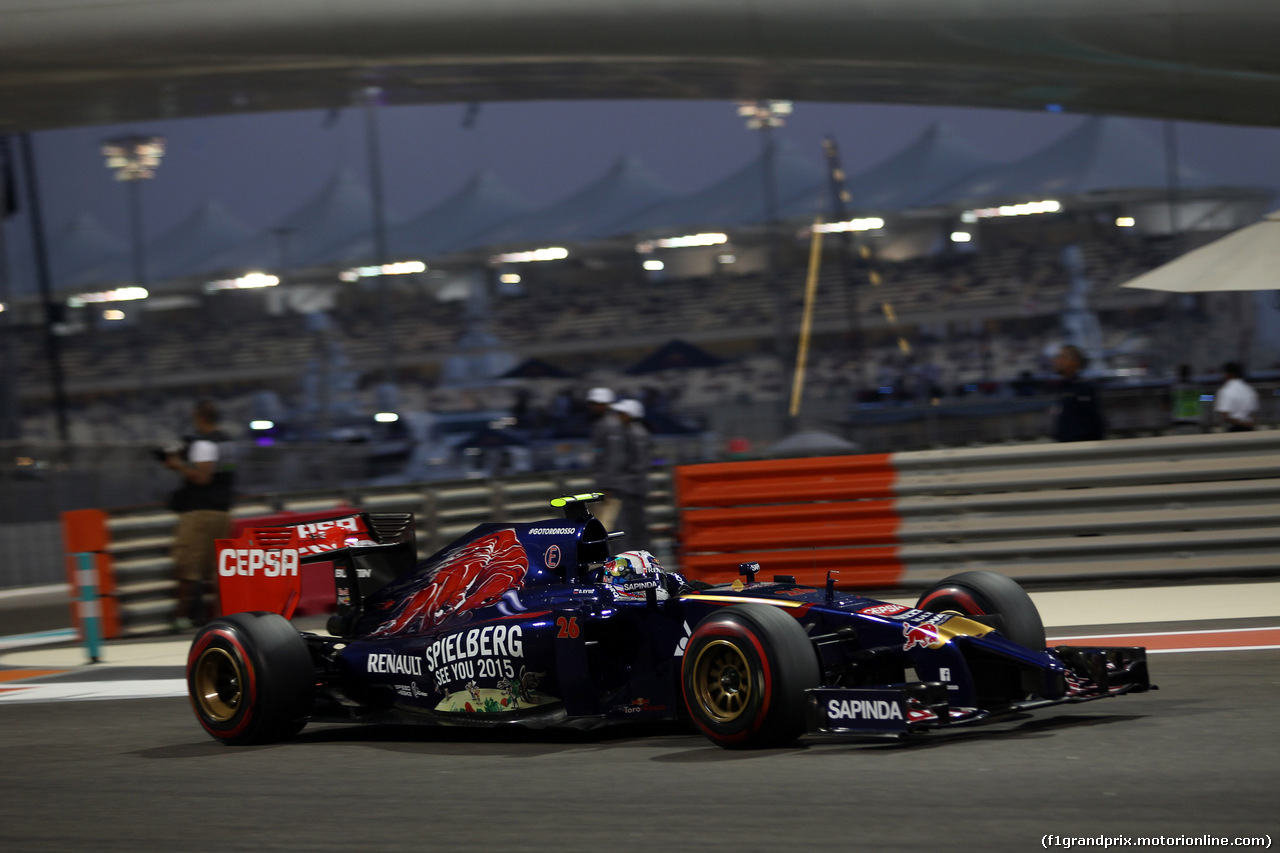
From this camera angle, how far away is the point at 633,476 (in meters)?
10.9

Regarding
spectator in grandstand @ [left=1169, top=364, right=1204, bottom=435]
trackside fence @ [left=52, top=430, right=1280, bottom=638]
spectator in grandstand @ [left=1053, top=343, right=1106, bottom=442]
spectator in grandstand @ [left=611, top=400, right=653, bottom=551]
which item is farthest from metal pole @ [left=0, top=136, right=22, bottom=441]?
spectator in grandstand @ [left=1053, top=343, right=1106, bottom=442]

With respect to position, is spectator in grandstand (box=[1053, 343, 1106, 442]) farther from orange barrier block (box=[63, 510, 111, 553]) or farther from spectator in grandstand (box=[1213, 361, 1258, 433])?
orange barrier block (box=[63, 510, 111, 553])

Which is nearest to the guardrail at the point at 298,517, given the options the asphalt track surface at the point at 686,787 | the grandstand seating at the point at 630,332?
the asphalt track surface at the point at 686,787

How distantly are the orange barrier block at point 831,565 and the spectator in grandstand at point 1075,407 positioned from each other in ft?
5.41

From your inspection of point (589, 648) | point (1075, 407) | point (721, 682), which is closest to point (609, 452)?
point (1075, 407)

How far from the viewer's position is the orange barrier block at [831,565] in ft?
36.4

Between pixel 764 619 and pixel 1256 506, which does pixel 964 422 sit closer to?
pixel 1256 506

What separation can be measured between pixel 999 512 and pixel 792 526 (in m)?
1.50

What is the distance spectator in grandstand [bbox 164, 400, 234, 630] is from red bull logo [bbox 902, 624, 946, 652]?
6.78 m

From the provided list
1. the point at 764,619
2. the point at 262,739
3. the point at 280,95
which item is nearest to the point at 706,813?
Answer: the point at 764,619

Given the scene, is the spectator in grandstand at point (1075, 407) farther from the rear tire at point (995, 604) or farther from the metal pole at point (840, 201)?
the metal pole at point (840, 201)

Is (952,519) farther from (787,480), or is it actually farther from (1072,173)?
(1072,173)

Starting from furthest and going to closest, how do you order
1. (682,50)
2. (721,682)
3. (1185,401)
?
(1185,401) < (682,50) < (721,682)

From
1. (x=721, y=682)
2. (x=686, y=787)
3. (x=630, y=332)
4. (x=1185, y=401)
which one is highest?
(x=630, y=332)
